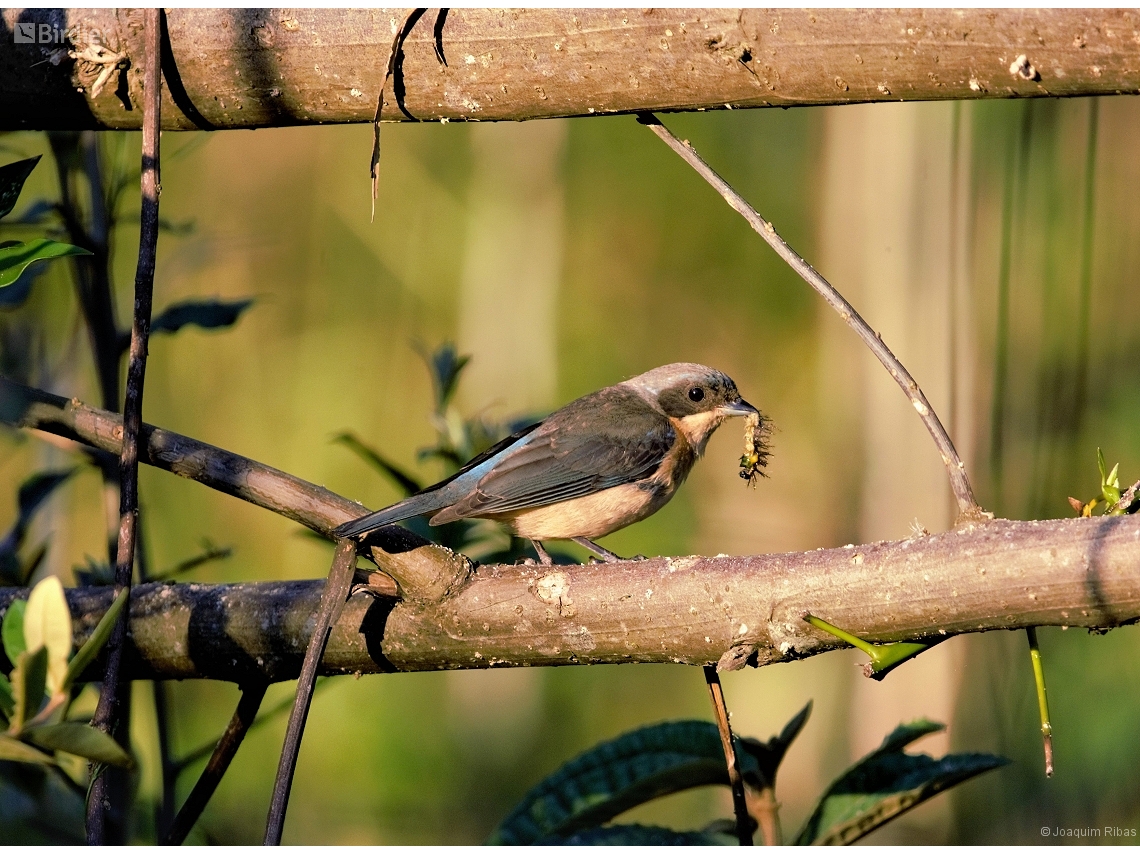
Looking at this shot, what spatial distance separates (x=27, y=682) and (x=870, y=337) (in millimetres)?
1502

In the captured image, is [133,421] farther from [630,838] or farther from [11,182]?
[630,838]

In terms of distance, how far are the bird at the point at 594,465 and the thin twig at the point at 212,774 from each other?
0.93 meters

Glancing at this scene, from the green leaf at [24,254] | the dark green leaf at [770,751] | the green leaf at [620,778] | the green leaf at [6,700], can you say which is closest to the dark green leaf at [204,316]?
the green leaf at [24,254]

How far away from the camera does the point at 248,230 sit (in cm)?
670

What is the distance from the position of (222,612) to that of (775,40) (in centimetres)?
168

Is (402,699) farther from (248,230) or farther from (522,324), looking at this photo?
(248,230)

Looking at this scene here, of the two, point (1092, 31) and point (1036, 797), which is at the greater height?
point (1092, 31)

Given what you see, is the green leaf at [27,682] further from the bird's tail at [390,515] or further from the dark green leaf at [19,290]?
the dark green leaf at [19,290]

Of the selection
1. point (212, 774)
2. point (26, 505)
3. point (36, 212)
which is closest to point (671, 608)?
point (212, 774)

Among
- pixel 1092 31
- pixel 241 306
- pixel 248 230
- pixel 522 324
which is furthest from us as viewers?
pixel 522 324

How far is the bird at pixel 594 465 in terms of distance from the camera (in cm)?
330

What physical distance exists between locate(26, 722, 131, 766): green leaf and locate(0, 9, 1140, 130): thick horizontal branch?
4.70ft

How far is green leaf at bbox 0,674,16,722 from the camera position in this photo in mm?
1216

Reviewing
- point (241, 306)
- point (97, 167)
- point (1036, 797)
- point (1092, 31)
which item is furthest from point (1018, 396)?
point (97, 167)
